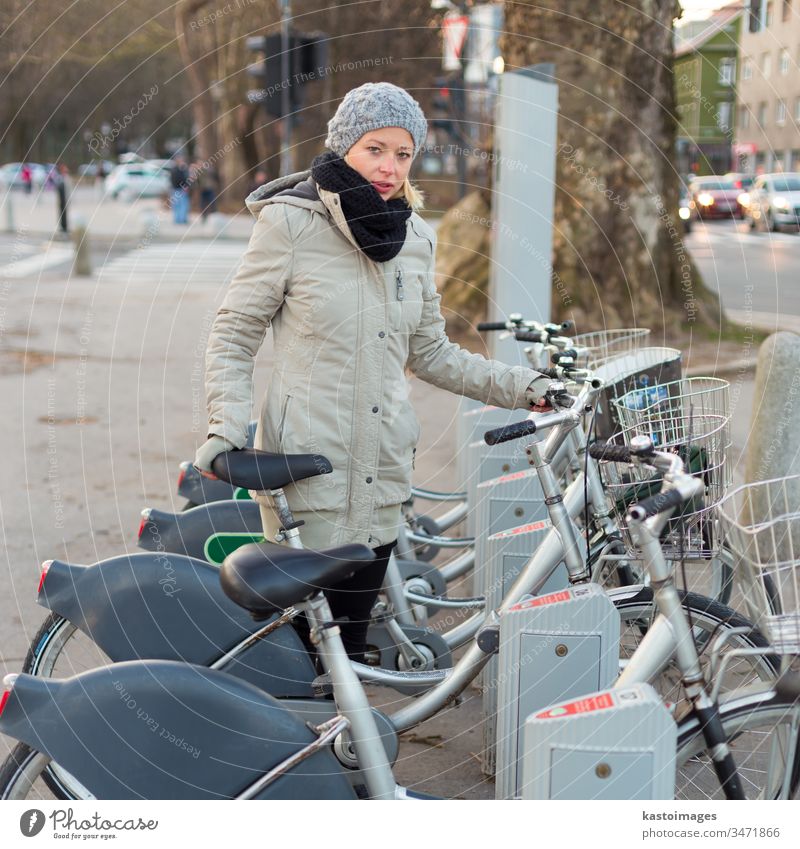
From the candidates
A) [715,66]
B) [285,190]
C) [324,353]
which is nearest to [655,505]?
[324,353]

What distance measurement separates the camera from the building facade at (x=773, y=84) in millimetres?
4238

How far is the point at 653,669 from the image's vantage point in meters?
2.31

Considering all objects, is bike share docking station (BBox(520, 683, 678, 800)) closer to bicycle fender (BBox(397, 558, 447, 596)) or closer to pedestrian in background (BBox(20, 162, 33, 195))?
bicycle fender (BBox(397, 558, 447, 596))

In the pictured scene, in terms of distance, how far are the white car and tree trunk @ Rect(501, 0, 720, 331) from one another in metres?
22.4

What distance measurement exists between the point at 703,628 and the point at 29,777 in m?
1.74

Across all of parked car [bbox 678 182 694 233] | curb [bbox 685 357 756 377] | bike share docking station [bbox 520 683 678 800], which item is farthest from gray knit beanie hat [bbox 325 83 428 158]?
curb [bbox 685 357 756 377]

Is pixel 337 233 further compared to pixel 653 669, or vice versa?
pixel 337 233

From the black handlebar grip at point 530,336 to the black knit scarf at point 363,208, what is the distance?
1.18 meters

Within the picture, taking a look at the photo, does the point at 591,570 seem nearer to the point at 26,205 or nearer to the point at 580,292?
the point at 580,292

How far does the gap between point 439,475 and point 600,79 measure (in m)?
4.58

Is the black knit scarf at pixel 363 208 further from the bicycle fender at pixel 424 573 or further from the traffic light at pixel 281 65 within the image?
the traffic light at pixel 281 65

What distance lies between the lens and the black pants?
124 inches
